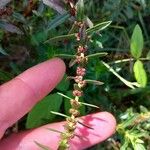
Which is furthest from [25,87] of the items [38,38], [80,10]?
[80,10]

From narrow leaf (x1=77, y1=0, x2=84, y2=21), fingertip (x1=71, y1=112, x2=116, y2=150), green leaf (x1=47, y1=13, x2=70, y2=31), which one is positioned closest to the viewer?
narrow leaf (x1=77, y1=0, x2=84, y2=21)

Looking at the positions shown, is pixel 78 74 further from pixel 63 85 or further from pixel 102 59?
pixel 102 59

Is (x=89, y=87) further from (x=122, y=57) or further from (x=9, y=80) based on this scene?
(x=9, y=80)

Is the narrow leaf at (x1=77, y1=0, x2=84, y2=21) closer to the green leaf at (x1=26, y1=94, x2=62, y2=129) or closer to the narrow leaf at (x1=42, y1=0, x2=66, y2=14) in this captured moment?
the narrow leaf at (x1=42, y1=0, x2=66, y2=14)

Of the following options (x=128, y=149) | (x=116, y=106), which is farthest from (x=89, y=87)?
(x=128, y=149)

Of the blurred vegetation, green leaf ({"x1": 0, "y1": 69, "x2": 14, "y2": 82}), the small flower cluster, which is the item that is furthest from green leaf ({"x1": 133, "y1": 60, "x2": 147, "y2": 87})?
green leaf ({"x1": 0, "y1": 69, "x2": 14, "y2": 82})

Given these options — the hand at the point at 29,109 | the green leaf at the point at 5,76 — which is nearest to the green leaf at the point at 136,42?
the hand at the point at 29,109

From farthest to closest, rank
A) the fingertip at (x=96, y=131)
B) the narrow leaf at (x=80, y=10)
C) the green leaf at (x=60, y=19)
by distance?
the fingertip at (x=96, y=131), the green leaf at (x=60, y=19), the narrow leaf at (x=80, y=10)

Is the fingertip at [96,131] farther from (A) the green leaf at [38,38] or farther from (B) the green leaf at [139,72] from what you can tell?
(A) the green leaf at [38,38]
